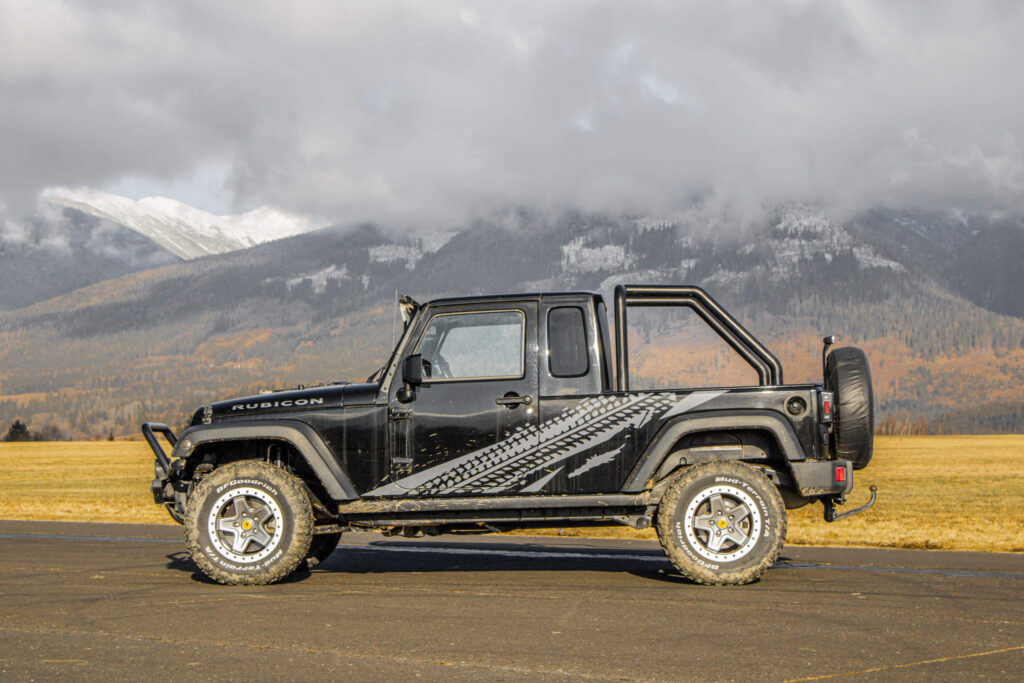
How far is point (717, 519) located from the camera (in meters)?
8.02

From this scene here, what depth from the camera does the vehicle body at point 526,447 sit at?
26.5 ft

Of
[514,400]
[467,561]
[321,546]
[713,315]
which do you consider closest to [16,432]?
[321,546]

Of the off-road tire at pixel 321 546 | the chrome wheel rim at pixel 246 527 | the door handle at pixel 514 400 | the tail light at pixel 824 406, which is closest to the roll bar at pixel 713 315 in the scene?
the tail light at pixel 824 406

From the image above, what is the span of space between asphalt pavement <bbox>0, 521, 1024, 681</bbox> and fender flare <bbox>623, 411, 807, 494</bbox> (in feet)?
3.21

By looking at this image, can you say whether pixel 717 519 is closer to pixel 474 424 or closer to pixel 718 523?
pixel 718 523

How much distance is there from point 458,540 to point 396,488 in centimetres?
454

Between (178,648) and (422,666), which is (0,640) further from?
(422,666)

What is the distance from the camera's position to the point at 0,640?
241 inches

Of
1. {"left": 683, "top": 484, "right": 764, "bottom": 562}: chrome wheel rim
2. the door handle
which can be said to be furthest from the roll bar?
{"left": 683, "top": 484, "right": 764, "bottom": 562}: chrome wheel rim

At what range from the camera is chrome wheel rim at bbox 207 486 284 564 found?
8258 mm

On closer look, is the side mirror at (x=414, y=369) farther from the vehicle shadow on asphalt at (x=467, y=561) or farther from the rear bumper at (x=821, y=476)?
the rear bumper at (x=821, y=476)

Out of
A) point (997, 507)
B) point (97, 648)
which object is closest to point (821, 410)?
point (97, 648)

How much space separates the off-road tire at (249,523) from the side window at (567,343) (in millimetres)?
2313

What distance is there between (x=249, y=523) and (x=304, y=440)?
80 cm
